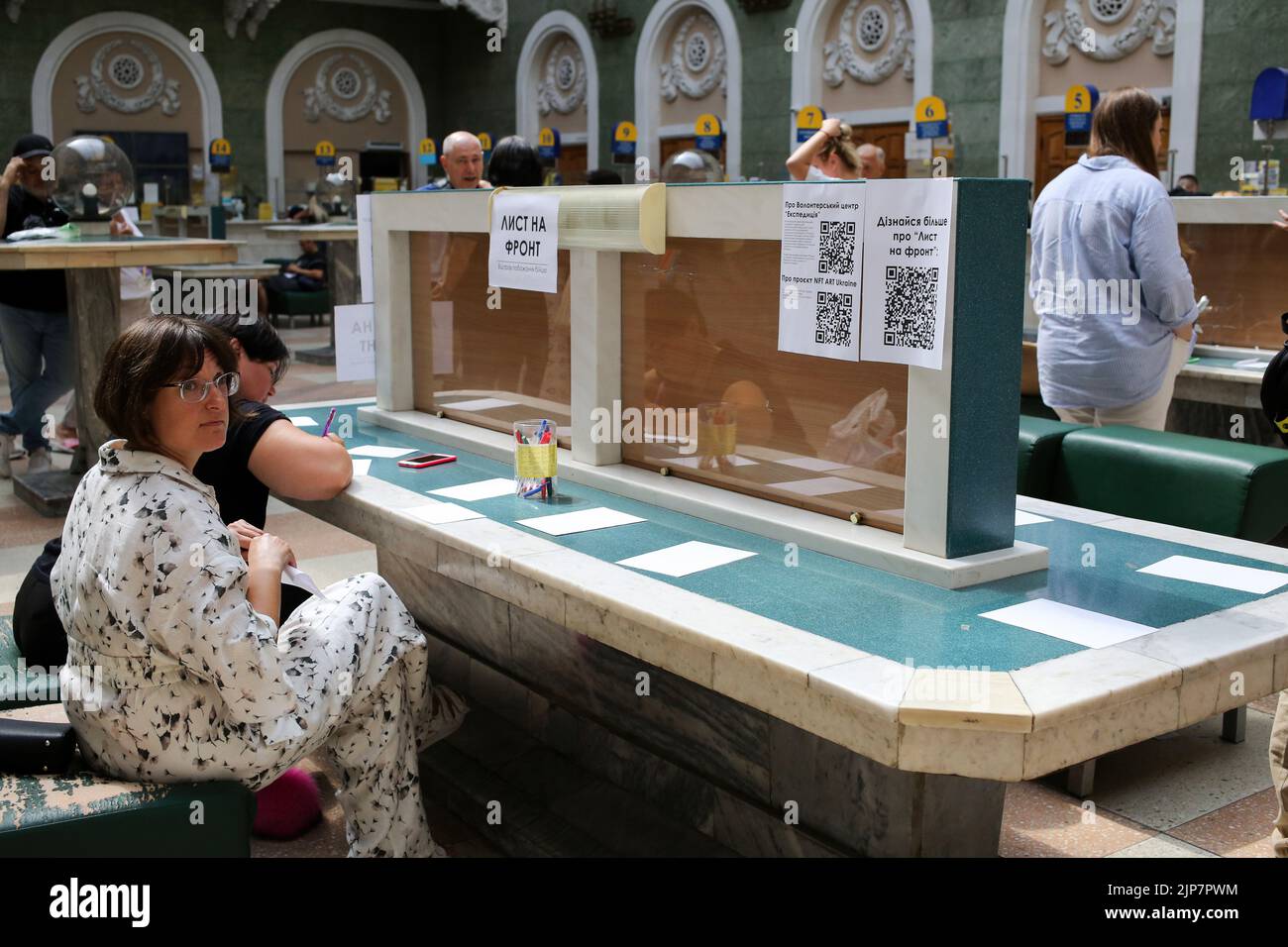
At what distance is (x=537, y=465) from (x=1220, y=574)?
145 cm

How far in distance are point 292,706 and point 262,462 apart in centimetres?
91

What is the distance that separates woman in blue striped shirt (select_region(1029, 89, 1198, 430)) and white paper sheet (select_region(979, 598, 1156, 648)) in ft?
6.84

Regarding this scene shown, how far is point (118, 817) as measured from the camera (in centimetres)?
218

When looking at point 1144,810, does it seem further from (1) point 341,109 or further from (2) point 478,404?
(1) point 341,109

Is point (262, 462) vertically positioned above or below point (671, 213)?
below

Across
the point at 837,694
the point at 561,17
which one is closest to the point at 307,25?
the point at 561,17

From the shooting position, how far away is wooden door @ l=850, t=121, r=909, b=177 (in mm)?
14914

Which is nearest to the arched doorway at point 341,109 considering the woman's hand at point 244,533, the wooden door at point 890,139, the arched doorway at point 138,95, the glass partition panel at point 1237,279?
the arched doorway at point 138,95

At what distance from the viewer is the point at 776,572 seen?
239cm

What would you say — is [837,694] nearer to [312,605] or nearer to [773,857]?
[773,857]

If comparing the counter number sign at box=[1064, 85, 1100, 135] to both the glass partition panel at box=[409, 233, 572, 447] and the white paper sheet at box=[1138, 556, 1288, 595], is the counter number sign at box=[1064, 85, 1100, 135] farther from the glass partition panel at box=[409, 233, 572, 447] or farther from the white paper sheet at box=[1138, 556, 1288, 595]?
the white paper sheet at box=[1138, 556, 1288, 595]

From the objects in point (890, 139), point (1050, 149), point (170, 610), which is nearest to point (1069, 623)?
point (170, 610)

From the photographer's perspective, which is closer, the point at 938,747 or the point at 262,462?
the point at 938,747

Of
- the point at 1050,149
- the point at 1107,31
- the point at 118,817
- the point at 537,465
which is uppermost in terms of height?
the point at 1107,31
